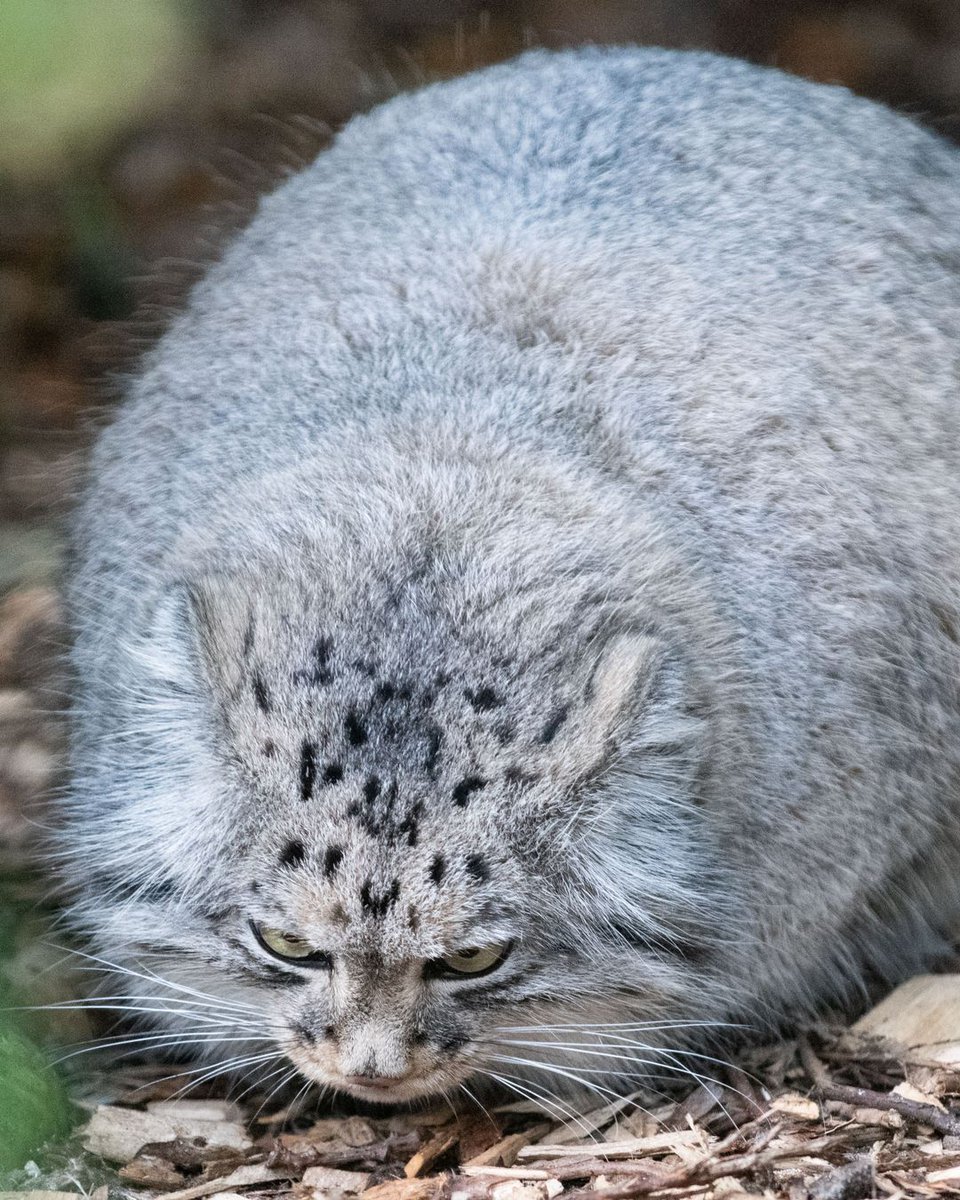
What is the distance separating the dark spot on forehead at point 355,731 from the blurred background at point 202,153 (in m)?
1.99

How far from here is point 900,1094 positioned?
4199 mm

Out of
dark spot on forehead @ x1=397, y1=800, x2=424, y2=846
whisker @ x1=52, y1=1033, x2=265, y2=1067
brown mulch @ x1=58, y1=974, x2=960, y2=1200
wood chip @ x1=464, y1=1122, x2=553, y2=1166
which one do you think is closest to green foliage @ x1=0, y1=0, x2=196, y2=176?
dark spot on forehead @ x1=397, y1=800, x2=424, y2=846

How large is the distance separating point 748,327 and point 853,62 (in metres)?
4.40

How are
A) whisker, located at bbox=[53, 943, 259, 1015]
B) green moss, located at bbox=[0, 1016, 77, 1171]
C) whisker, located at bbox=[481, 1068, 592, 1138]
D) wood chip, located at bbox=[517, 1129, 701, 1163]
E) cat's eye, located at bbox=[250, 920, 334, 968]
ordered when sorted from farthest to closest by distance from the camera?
whisker, located at bbox=[481, 1068, 592, 1138], whisker, located at bbox=[53, 943, 259, 1015], wood chip, located at bbox=[517, 1129, 701, 1163], cat's eye, located at bbox=[250, 920, 334, 968], green moss, located at bbox=[0, 1016, 77, 1171]

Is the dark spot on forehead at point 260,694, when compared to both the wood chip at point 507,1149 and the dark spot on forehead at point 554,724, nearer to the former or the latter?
the dark spot on forehead at point 554,724

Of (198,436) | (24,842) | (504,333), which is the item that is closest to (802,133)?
(504,333)

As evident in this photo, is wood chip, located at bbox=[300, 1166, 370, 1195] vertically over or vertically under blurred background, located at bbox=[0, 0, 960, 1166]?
under

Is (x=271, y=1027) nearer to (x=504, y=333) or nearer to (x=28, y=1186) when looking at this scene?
(x=28, y=1186)

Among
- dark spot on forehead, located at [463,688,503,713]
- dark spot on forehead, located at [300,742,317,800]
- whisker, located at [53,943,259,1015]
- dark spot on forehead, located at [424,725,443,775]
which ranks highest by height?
dark spot on forehead, located at [463,688,503,713]

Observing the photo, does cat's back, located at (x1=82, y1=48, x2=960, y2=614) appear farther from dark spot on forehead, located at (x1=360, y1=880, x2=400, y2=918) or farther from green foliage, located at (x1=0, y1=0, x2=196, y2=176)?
green foliage, located at (x1=0, y1=0, x2=196, y2=176)

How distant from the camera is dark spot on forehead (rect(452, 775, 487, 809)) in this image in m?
3.57

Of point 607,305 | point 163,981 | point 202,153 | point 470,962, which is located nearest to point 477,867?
point 470,962

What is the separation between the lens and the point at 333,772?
3.59m

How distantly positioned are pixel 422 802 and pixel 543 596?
2.20ft
